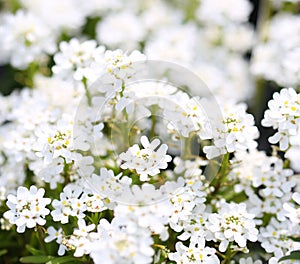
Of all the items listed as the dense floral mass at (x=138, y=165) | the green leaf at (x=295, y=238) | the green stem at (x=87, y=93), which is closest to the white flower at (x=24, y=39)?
the dense floral mass at (x=138, y=165)

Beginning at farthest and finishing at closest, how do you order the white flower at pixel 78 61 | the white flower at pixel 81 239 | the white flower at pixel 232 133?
the white flower at pixel 78 61, the white flower at pixel 232 133, the white flower at pixel 81 239

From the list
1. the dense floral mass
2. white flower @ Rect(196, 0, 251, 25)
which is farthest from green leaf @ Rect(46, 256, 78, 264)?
white flower @ Rect(196, 0, 251, 25)

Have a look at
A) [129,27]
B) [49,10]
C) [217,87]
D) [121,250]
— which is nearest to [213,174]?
[121,250]

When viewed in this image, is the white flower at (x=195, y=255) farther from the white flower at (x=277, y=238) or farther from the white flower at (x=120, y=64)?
the white flower at (x=120, y=64)

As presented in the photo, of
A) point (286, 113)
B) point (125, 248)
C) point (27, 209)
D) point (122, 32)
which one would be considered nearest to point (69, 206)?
point (27, 209)

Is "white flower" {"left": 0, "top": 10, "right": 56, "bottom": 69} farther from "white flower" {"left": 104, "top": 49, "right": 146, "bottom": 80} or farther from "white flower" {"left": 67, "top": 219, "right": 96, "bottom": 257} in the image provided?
"white flower" {"left": 67, "top": 219, "right": 96, "bottom": 257}

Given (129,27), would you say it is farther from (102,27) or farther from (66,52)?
(66,52)

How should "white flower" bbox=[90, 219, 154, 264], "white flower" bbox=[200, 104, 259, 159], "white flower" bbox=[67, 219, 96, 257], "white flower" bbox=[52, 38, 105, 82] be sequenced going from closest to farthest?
"white flower" bbox=[90, 219, 154, 264], "white flower" bbox=[67, 219, 96, 257], "white flower" bbox=[200, 104, 259, 159], "white flower" bbox=[52, 38, 105, 82]
